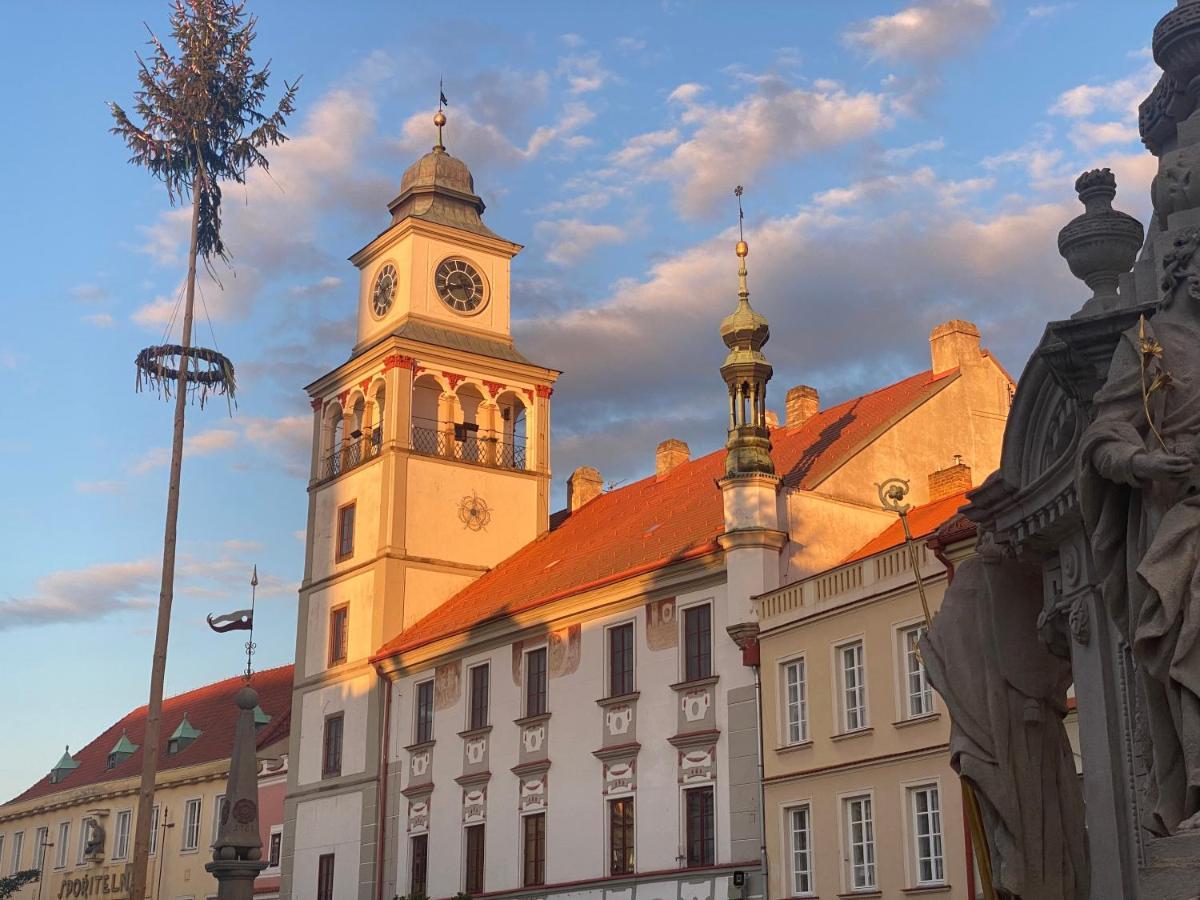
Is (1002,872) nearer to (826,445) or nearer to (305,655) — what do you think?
(826,445)

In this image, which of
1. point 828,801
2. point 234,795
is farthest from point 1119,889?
point 828,801

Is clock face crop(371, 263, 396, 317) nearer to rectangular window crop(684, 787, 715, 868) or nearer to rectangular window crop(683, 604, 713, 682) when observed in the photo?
rectangular window crop(683, 604, 713, 682)

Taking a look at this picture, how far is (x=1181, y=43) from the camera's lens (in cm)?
690

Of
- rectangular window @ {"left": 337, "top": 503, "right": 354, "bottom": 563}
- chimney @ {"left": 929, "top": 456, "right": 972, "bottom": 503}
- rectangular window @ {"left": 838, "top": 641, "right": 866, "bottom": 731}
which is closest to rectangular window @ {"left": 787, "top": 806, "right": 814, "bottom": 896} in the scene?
rectangular window @ {"left": 838, "top": 641, "right": 866, "bottom": 731}

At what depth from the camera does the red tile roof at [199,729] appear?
156 ft

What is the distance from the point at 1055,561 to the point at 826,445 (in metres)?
26.3

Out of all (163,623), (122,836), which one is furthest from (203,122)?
(122,836)

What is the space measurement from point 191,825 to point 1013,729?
42.0 meters

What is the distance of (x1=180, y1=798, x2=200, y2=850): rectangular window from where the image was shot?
149 feet

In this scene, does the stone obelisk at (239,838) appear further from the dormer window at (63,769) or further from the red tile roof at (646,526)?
the dormer window at (63,769)

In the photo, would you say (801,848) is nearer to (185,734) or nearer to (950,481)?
(950,481)

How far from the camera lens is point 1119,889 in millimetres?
6410

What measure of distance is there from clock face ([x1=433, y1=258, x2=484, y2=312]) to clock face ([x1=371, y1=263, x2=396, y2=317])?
1.34 m

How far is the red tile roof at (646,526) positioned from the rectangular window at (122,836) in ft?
50.2
